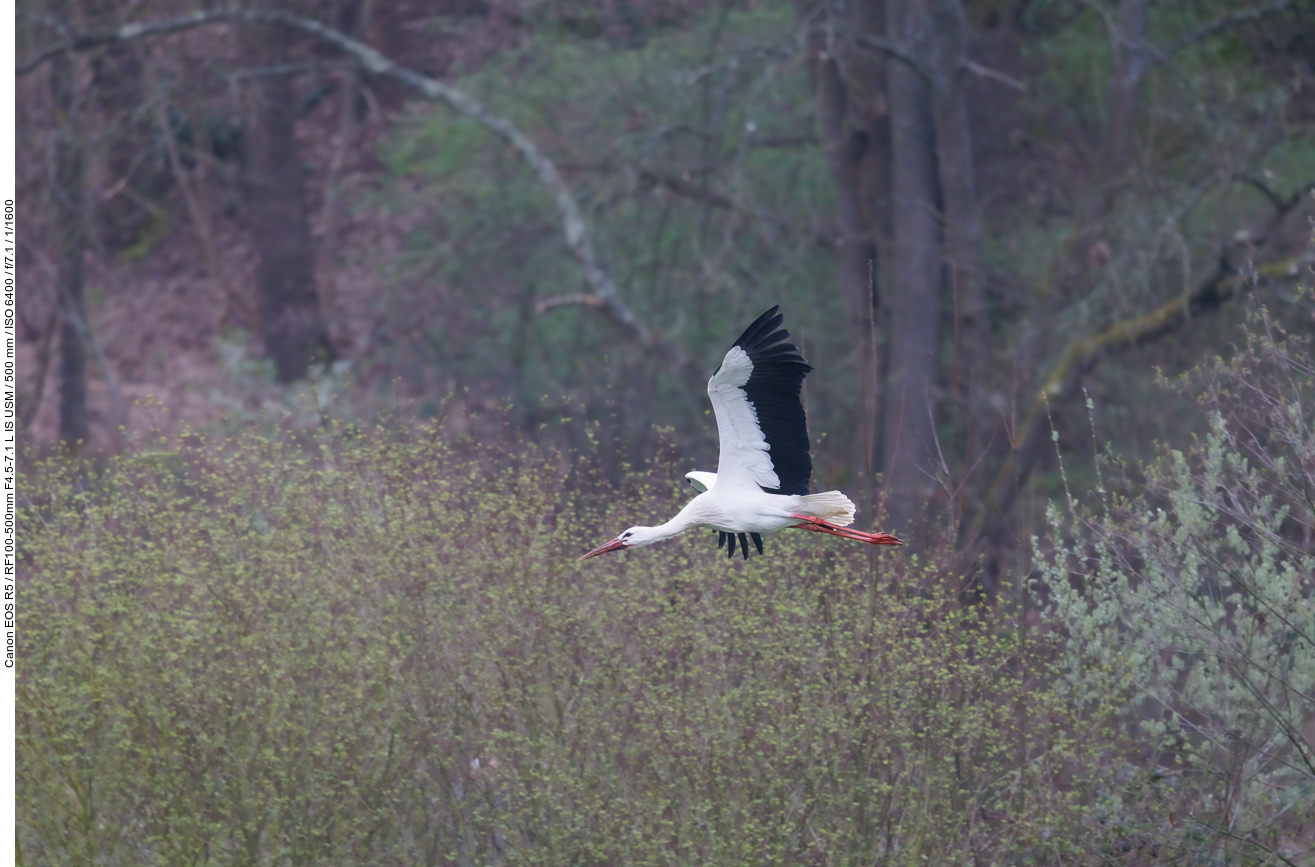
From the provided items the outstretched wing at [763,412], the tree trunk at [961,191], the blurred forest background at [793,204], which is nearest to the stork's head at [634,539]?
the outstretched wing at [763,412]

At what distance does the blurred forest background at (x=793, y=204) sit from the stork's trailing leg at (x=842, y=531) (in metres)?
5.96

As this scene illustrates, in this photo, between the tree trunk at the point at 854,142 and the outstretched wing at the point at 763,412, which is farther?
the tree trunk at the point at 854,142

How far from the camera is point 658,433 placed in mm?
Result: 10141

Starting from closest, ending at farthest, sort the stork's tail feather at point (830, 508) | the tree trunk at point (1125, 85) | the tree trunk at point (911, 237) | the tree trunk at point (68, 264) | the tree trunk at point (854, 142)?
the stork's tail feather at point (830, 508)
the tree trunk at point (1125, 85)
the tree trunk at point (911, 237)
the tree trunk at point (854, 142)
the tree trunk at point (68, 264)

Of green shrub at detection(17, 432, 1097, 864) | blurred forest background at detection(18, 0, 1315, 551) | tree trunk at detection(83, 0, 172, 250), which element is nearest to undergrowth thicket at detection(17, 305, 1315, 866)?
green shrub at detection(17, 432, 1097, 864)

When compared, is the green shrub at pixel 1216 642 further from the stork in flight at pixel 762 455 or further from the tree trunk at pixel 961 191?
the tree trunk at pixel 961 191

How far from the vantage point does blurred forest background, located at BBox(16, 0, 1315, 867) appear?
5.78 metres

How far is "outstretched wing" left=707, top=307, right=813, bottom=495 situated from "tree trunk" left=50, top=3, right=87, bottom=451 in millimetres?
12503

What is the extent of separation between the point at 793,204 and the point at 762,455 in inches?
390

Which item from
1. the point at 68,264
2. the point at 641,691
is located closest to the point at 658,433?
the point at 641,691

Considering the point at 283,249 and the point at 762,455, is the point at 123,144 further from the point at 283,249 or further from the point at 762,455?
the point at 762,455

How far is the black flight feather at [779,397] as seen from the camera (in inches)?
212

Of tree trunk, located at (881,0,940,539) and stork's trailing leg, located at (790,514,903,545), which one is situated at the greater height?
tree trunk, located at (881,0,940,539)

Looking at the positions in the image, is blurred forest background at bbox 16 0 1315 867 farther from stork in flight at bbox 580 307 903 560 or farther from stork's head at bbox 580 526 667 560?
stork's head at bbox 580 526 667 560
